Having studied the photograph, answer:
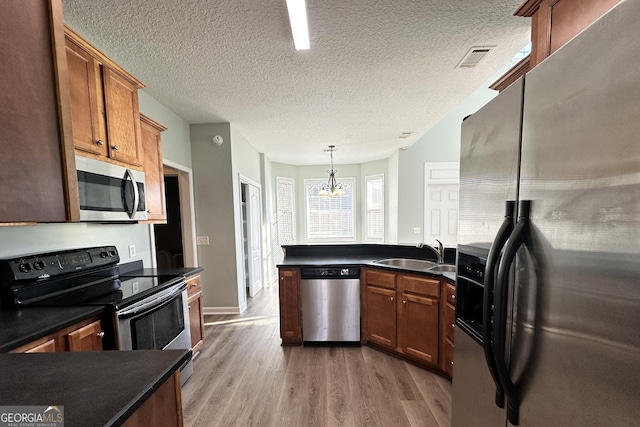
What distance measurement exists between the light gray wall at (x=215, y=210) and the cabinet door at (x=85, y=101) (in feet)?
5.70

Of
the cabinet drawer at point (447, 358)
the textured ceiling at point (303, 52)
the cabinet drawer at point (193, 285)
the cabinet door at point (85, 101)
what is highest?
the textured ceiling at point (303, 52)

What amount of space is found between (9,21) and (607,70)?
1.53m

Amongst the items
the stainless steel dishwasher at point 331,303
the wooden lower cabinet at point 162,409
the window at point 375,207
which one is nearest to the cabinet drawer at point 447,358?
the stainless steel dishwasher at point 331,303

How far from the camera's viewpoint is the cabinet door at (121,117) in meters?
1.83

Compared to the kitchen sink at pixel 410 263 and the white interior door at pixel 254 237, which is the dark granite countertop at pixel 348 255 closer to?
the kitchen sink at pixel 410 263

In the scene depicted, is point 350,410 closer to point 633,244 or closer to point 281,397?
point 281,397

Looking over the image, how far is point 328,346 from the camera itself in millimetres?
2783

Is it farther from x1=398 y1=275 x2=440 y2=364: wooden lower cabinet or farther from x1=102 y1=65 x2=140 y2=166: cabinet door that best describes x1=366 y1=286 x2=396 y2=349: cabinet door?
x1=102 y1=65 x2=140 y2=166: cabinet door

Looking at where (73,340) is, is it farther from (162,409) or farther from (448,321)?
(448,321)

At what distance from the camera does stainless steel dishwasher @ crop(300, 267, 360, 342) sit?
2.74 meters

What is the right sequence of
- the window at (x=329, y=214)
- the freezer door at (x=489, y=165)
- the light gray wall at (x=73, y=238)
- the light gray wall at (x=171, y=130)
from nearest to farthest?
the freezer door at (x=489, y=165)
the light gray wall at (x=73, y=238)
the light gray wall at (x=171, y=130)
the window at (x=329, y=214)

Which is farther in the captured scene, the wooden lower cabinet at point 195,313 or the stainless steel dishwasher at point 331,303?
the stainless steel dishwasher at point 331,303

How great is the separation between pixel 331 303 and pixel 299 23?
8.13 feet

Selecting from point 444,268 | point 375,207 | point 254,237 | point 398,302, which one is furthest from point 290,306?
point 375,207
